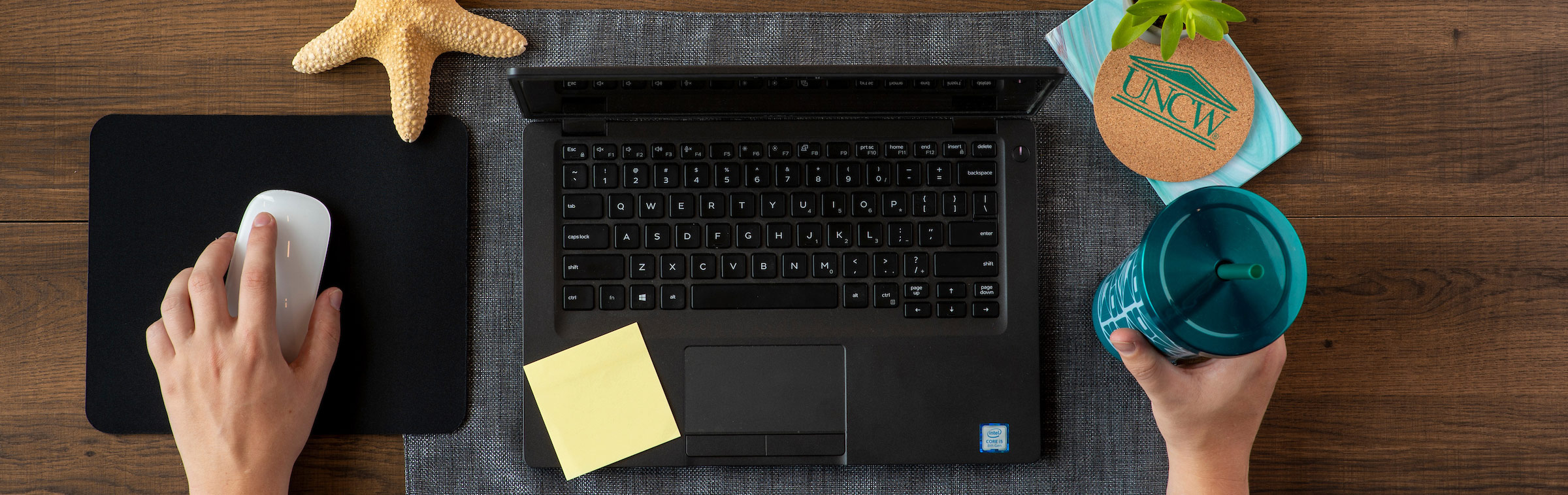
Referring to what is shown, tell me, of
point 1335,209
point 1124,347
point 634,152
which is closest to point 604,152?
point 634,152

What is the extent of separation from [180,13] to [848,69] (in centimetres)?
64

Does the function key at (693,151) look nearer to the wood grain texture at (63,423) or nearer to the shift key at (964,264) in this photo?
the shift key at (964,264)

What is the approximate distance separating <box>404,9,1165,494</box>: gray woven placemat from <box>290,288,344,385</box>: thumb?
3.9 inches

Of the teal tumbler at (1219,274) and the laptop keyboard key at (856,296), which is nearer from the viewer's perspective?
the teal tumbler at (1219,274)

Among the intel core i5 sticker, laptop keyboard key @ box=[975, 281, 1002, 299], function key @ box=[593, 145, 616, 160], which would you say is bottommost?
the intel core i5 sticker

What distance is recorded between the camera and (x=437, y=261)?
0.70 m

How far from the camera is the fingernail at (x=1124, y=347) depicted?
0.57 m

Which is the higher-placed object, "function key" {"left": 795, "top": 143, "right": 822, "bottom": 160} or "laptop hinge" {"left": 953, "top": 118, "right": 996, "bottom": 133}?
"laptop hinge" {"left": 953, "top": 118, "right": 996, "bottom": 133}

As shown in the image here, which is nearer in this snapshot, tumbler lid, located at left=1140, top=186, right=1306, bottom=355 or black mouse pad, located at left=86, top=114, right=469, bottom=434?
tumbler lid, located at left=1140, top=186, right=1306, bottom=355

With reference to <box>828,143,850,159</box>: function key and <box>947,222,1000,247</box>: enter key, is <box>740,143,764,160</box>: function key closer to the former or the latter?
<box>828,143,850,159</box>: function key

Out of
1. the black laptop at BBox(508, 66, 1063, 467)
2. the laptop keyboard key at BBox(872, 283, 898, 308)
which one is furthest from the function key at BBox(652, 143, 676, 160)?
the laptop keyboard key at BBox(872, 283, 898, 308)

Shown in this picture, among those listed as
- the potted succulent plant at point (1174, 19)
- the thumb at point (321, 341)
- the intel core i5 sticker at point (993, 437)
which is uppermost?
the potted succulent plant at point (1174, 19)

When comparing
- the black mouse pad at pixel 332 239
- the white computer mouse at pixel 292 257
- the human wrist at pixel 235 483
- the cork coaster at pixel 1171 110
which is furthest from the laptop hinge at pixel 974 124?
the human wrist at pixel 235 483

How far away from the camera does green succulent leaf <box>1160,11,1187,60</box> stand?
0.65 metres
